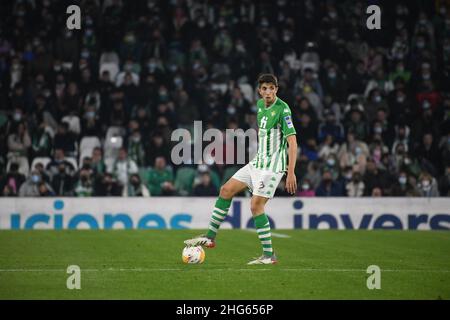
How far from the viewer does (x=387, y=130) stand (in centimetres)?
2223

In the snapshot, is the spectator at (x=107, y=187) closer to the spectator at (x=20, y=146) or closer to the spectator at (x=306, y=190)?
the spectator at (x=20, y=146)

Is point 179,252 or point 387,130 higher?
point 387,130

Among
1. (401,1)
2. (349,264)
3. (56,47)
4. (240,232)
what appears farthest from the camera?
(401,1)

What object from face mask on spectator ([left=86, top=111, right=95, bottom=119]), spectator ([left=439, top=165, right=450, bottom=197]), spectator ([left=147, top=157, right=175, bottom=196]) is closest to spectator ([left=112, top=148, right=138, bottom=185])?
spectator ([left=147, top=157, right=175, bottom=196])

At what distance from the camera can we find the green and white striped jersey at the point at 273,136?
36.0ft

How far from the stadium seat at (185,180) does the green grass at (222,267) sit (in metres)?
3.92

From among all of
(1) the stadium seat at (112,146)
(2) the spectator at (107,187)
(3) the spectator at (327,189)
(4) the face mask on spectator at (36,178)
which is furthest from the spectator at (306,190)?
(4) the face mask on spectator at (36,178)

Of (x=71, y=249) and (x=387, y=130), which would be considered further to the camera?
(x=387, y=130)

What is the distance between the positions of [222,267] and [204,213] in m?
9.03

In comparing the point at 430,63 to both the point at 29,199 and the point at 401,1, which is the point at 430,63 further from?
the point at 29,199

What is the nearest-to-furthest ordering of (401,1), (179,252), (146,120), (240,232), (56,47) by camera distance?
1. (179,252)
2. (240,232)
3. (146,120)
4. (56,47)
5. (401,1)

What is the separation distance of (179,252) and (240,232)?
5.13 m

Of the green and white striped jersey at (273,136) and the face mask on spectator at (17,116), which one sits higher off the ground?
the face mask on spectator at (17,116)

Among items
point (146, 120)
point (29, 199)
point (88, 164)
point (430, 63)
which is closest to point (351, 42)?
point (430, 63)
